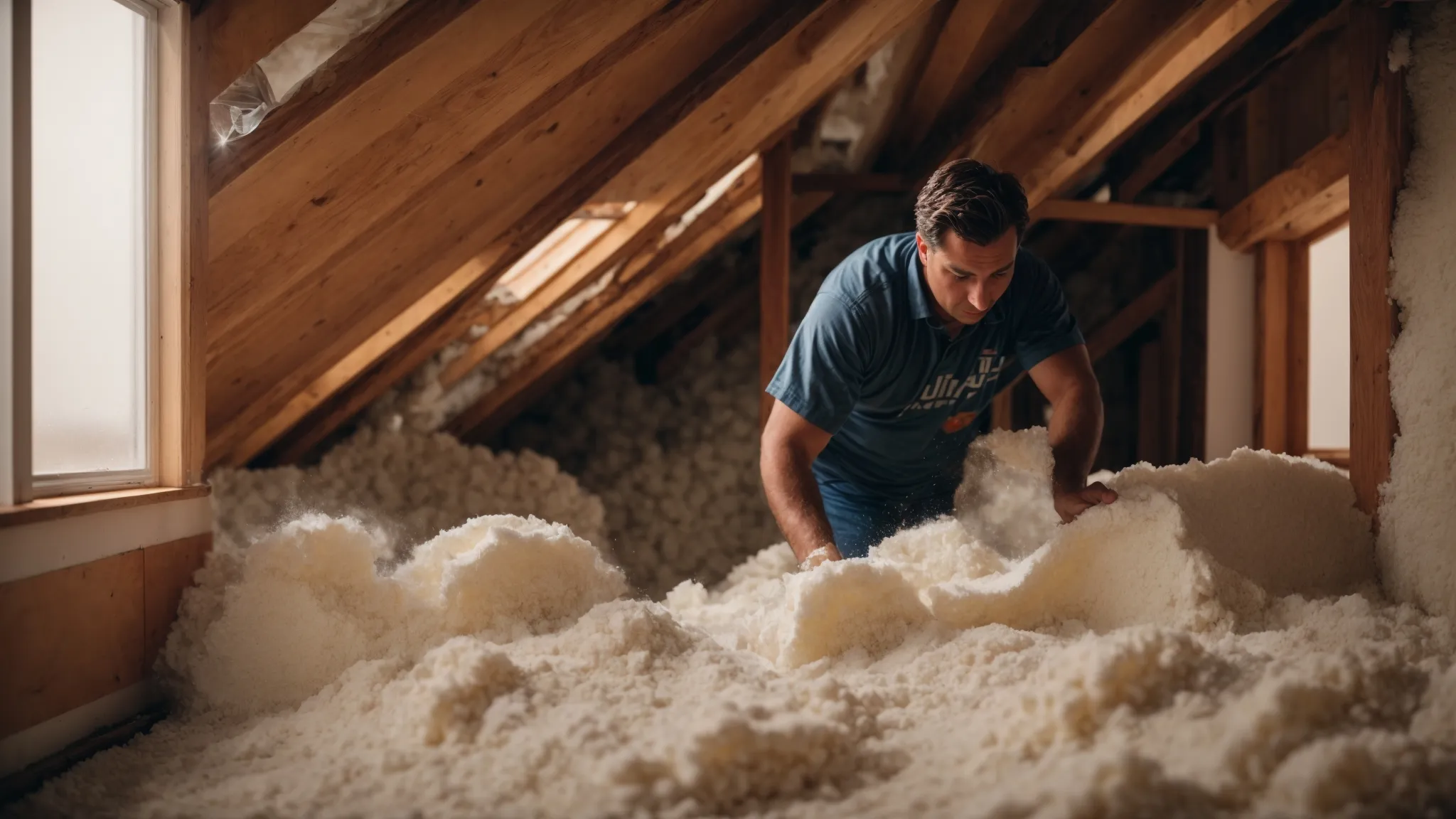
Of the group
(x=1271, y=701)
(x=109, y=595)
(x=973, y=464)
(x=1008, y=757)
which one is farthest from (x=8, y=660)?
(x=973, y=464)

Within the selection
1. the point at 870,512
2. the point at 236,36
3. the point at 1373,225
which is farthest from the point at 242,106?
the point at 1373,225

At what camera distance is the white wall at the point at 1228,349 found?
4035mm

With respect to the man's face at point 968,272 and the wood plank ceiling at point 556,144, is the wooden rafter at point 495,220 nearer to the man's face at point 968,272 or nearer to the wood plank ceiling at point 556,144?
the wood plank ceiling at point 556,144

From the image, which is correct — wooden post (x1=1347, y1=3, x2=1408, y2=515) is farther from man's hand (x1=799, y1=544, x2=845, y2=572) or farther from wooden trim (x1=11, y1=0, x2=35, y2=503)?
wooden trim (x1=11, y1=0, x2=35, y2=503)

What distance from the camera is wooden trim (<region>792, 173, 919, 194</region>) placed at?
136 inches

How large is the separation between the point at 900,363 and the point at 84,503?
1345 millimetres

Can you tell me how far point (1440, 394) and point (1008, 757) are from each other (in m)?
0.94

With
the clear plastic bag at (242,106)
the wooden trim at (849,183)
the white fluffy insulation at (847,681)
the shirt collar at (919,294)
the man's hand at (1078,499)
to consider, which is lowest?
the white fluffy insulation at (847,681)

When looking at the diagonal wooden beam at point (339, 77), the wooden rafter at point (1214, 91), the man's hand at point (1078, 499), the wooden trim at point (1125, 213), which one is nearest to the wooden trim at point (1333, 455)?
the wooden trim at point (1125, 213)

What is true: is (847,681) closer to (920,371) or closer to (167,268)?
(920,371)

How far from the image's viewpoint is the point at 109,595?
1269 mm

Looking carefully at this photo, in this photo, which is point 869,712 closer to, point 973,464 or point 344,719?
point 344,719

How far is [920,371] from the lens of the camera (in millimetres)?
1980

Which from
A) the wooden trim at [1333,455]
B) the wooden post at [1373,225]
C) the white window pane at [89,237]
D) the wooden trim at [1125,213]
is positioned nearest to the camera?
the white window pane at [89,237]
